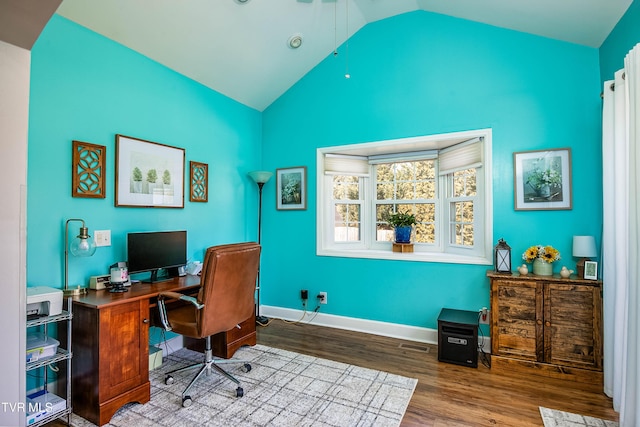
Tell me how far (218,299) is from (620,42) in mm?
3492

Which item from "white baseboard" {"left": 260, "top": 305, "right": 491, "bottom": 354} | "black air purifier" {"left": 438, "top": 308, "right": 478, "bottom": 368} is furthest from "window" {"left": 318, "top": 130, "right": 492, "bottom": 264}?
"white baseboard" {"left": 260, "top": 305, "right": 491, "bottom": 354}

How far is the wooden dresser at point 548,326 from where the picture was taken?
2439 mm

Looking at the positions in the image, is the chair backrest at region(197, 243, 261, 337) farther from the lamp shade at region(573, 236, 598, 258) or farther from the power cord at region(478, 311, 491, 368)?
the lamp shade at region(573, 236, 598, 258)

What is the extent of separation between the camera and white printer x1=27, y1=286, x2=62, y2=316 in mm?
1894

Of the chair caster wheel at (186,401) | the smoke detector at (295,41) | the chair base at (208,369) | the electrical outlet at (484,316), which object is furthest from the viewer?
the smoke detector at (295,41)

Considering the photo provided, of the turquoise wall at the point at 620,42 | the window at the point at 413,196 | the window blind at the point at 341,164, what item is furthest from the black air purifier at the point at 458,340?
the turquoise wall at the point at 620,42

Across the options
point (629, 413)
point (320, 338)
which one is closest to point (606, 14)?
point (629, 413)

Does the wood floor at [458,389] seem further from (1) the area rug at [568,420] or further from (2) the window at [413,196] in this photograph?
(2) the window at [413,196]

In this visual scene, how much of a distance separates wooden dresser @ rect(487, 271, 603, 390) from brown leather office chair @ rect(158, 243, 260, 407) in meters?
2.07

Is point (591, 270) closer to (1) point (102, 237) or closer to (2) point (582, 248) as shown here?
(2) point (582, 248)

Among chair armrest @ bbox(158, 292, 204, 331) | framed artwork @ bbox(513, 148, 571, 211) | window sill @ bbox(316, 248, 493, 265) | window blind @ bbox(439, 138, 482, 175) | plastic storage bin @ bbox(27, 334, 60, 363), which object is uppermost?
window blind @ bbox(439, 138, 482, 175)

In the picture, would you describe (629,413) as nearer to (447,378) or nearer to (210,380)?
(447,378)

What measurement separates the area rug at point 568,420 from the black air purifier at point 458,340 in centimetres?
68

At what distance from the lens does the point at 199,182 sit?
11.3 feet
